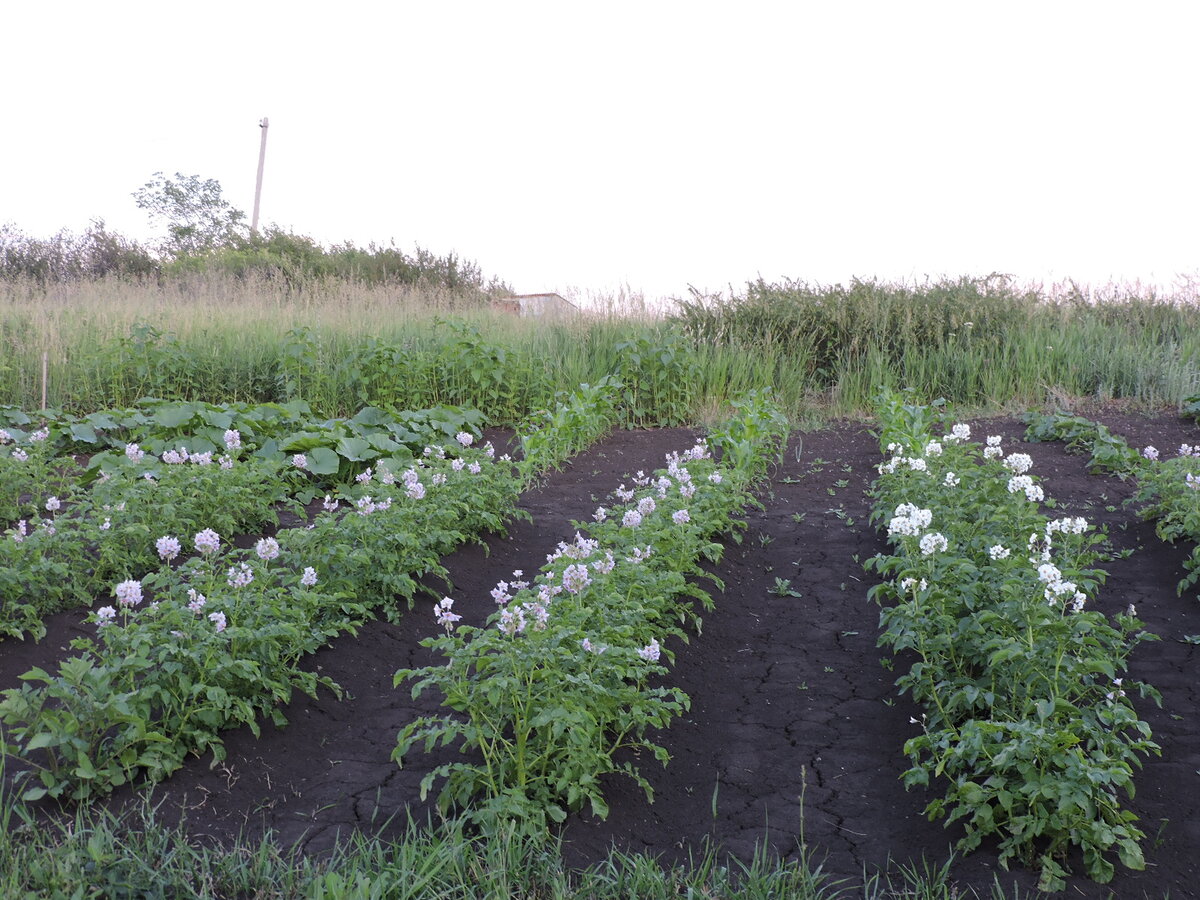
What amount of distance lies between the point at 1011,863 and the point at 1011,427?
6.84 m

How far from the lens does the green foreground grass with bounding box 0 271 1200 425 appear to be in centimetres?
873

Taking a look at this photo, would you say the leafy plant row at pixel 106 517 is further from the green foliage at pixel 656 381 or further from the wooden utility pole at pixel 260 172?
the wooden utility pole at pixel 260 172

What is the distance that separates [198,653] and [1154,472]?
18.3 ft

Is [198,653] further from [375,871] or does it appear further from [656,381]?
[656,381]

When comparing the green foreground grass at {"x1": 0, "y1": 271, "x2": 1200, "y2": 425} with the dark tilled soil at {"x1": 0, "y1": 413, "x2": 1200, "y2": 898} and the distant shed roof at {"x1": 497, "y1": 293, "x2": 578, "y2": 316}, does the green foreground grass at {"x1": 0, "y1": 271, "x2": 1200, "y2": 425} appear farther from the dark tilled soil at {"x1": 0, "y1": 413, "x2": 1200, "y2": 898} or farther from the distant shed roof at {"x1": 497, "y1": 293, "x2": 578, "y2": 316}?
the dark tilled soil at {"x1": 0, "y1": 413, "x2": 1200, "y2": 898}

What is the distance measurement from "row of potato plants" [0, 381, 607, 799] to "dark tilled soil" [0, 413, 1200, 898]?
141 millimetres

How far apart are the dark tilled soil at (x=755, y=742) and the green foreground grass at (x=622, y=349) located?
11.8 ft

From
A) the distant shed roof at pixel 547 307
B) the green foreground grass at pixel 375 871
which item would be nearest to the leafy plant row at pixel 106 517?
the green foreground grass at pixel 375 871

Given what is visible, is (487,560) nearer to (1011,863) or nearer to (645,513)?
(645,513)

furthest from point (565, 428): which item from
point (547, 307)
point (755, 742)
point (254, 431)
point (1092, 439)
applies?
point (547, 307)

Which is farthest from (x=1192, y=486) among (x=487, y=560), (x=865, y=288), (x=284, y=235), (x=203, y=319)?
(x=284, y=235)

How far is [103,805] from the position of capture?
2777 mm

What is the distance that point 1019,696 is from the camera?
317cm

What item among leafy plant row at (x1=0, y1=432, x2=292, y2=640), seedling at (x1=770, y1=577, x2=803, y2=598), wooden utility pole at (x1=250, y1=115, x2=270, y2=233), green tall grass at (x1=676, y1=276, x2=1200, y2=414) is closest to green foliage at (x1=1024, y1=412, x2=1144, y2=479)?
green tall grass at (x1=676, y1=276, x2=1200, y2=414)
